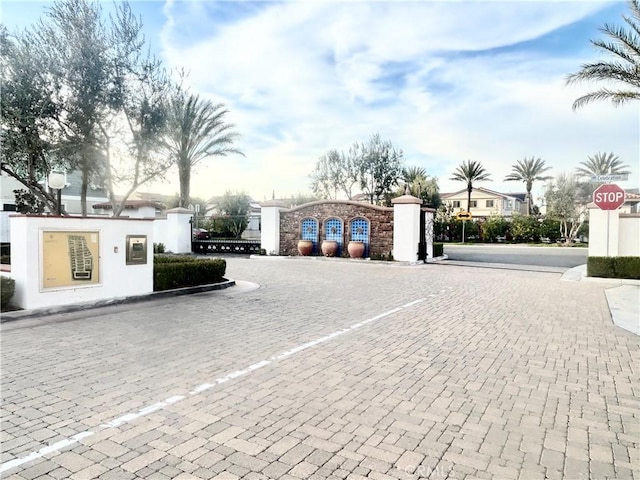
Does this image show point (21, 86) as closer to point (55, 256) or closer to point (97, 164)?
point (97, 164)

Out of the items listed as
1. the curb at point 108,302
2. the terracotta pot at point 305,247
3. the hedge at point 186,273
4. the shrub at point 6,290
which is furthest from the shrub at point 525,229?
the shrub at point 6,290

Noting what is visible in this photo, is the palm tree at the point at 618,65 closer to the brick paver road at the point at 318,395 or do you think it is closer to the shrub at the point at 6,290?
the brick paver road at the point at 318,395

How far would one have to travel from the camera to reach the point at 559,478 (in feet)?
10.1

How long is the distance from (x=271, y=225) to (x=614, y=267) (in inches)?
597

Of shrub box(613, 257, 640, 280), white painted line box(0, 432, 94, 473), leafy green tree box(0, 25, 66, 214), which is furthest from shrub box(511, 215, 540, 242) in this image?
white painted line box(0, 432, 94, 473)

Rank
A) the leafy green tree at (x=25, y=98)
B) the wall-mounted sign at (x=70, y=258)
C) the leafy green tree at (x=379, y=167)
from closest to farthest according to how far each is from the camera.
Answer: the wall-mounted sign at (x=70, y=258)
the leafy green tree at (x=25, y=98)
the leafy green tree at (x=379, y=167)

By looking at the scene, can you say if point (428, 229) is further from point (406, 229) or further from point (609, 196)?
point (609, 196)

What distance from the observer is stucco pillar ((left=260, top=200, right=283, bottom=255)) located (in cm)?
2342

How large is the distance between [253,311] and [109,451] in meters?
5.50

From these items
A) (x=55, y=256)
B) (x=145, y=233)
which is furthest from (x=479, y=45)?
(x=55, y=256)

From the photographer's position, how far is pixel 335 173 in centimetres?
3766

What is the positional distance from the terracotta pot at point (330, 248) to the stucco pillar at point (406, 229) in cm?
299

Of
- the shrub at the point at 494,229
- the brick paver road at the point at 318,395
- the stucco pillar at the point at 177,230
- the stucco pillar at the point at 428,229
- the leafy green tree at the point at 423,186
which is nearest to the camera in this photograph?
the brick paver road at the point at 318,395

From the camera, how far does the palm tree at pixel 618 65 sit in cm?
1263
